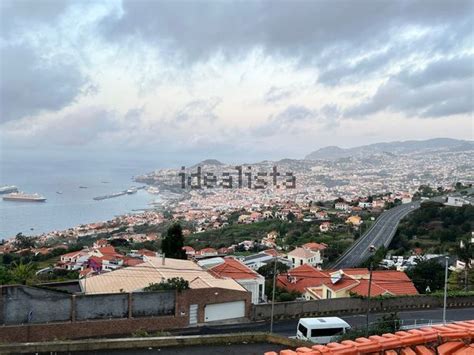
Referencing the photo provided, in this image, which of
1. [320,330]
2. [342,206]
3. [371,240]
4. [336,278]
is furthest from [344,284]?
[342,206]

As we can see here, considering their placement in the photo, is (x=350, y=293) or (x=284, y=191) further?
(x=284, y=191)

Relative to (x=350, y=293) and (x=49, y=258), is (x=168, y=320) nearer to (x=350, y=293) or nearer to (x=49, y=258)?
(x=350, y=293)

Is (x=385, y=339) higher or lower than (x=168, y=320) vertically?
higher

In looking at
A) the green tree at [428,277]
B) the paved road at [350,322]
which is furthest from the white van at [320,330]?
the green tree at [428,277]

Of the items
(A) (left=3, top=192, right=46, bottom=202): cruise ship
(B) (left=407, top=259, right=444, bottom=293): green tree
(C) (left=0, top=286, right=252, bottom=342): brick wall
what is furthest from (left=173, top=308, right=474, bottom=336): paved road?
(A) (left=3, top=192, right=46, bottom=202): cruise ship

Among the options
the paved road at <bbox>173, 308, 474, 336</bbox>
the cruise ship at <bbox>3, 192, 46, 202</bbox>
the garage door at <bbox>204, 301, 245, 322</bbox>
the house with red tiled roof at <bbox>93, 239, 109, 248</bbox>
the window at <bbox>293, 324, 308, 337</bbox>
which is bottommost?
the cruise ship at <bbox>3, 192, 46, 202</bbox>

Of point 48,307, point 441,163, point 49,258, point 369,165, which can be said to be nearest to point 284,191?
point 369,165

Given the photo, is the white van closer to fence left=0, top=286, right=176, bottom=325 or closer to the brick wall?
the brick wall
